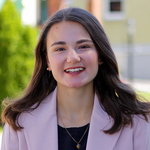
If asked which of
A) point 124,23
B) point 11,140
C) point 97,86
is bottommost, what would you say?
point 11,140

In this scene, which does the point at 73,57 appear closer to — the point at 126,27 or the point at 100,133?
the point at 100,133

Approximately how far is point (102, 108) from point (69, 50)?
57 centimetres

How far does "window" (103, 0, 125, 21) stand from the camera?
13115 mm

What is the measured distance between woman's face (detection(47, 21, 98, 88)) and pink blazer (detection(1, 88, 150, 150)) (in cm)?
33

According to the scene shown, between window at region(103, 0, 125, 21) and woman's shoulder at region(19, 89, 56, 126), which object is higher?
window at region(103, 0, 125, 21)

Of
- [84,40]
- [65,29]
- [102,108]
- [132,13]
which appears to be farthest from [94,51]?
[132,13]

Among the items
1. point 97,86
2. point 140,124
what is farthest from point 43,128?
point 140,124

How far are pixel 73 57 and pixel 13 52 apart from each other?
4395mm

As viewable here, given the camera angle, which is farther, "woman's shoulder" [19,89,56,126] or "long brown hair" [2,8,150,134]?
"woman's shoulder" [19,89,56,126]

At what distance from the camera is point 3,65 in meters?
6.25

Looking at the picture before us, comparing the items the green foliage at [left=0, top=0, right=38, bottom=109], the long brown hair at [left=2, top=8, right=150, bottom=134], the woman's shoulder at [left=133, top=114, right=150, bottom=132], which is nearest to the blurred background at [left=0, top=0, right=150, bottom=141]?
the green foliage at [left=0, top=0, right=38, bottom=109]

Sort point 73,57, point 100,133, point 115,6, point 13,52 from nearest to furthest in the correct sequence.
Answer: point 73,57, point 100,133, point 13,52, point 115,6

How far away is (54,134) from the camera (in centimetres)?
226

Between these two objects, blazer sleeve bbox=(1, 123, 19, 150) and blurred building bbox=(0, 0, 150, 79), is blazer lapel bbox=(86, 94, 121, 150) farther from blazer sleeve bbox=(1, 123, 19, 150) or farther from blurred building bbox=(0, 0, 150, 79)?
blurred building bbox=(0, 0, 150, 79)
